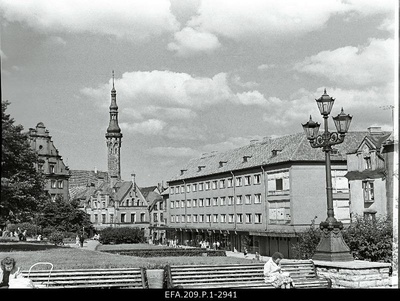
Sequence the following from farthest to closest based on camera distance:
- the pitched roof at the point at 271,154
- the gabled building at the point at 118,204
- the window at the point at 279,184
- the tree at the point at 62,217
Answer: the gabled building at the point at 118,204
the tree at the point at 62,217
the window at the point at 279,184
the pitched roof at the point at 271,154

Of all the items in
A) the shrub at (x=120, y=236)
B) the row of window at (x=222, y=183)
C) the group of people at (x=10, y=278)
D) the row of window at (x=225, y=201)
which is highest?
the row of window at (x=222, y=183)

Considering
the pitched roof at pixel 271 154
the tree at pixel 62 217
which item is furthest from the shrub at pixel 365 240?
the tree at pixel 62 217

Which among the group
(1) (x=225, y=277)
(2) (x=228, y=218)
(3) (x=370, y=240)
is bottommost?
(1) (x=225, y=277)

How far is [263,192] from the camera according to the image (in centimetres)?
3083

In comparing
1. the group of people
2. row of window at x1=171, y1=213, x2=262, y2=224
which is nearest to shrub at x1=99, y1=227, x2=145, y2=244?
row of window at x1=171, y1=213, x2=262, y2=224

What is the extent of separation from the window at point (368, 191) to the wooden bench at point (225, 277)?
15.3m

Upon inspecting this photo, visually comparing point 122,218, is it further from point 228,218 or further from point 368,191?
point 368,191

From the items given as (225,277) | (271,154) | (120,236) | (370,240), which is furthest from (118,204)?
(225,277)

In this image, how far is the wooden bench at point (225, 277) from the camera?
11484 millimetres

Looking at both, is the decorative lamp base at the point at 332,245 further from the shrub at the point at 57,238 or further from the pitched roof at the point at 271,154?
the shrub at the point at 57,238

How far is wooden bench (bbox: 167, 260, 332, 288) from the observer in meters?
11.5

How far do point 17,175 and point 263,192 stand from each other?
1792 centimetres

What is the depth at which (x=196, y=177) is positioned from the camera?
3841cm
